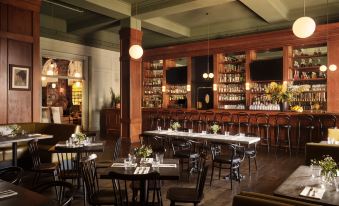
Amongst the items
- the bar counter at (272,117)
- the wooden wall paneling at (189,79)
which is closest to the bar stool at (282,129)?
the bar counter at (272,117)

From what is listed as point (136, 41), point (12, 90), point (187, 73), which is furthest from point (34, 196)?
point (187, 73)

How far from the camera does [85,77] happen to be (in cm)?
1241

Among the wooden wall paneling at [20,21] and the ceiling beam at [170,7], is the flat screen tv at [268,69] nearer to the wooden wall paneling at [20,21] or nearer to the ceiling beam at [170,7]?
the ceiling beam at [170,7]

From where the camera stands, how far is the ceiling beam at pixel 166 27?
1016 cm

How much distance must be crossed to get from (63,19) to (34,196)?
396 inches

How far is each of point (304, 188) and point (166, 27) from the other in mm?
9175

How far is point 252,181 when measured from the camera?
5066 mm

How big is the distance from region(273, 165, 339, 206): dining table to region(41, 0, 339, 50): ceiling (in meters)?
5.60

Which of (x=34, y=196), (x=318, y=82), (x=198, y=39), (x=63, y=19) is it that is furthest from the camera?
(x=198, y=39)

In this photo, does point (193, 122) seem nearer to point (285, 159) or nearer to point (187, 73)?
point (187, 73)

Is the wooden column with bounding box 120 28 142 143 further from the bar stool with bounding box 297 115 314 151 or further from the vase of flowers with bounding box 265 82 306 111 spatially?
the bar stool with bounding box 297 115 314 151

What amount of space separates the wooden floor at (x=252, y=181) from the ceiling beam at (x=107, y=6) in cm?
405

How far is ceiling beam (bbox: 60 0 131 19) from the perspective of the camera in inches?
303

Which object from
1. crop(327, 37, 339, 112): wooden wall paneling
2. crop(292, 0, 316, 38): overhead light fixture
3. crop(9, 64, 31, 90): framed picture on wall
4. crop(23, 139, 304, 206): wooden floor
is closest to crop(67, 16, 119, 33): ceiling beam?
crop(9, 64, 31, 90): framed picture on wall
